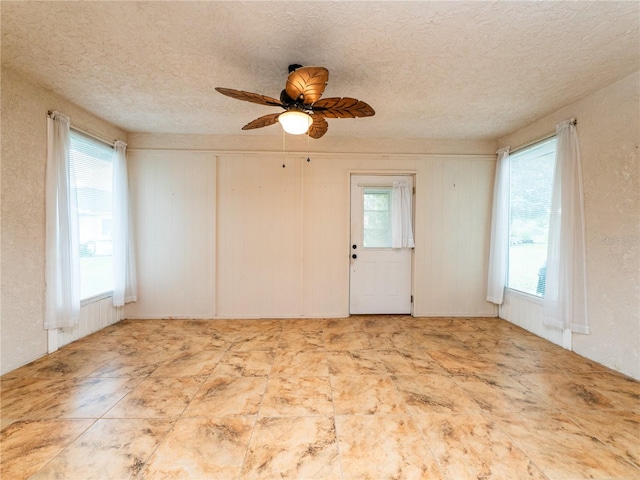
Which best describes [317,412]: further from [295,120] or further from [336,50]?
[336,50]

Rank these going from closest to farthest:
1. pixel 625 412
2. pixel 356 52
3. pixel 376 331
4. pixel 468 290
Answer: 1. pixel 625 412
2. pixel 356 52
3. pixel 376 331
4. pixel 468 290

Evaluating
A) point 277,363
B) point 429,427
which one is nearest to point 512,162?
point 429,427

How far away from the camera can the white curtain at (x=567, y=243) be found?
9.05ft

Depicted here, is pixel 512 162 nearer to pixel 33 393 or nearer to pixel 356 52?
pixel 356 52

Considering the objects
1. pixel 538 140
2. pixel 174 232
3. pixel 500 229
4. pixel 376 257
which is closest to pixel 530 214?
pixel 500 229

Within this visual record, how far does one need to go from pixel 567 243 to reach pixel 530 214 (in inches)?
29.8

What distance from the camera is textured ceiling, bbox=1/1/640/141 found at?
5.62ft

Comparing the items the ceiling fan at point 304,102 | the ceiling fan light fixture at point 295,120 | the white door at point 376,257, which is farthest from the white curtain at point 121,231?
the white door at point 376,257

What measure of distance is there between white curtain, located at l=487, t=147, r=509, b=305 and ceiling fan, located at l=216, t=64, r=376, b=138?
2.73 m

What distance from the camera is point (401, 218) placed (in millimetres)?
4094

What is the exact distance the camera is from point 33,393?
2096mm

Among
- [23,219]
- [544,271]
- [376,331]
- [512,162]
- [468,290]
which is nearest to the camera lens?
[23,219]

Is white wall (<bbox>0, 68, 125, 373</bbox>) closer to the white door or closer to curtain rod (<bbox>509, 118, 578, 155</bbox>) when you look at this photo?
the white door

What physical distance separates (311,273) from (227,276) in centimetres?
123
